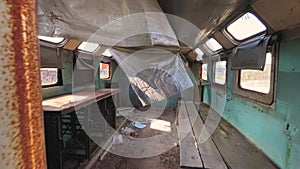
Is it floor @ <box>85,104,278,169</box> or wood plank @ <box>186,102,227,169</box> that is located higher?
wood plank @ <box>186,102,227,169</box>

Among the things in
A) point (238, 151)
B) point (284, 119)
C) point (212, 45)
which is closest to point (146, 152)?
point (238, 151)

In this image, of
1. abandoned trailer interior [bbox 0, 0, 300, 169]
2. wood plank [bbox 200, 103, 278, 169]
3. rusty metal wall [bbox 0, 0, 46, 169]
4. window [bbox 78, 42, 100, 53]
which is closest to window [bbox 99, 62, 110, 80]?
abandoned trailer interior [bbox 0, 0, 300, 169]

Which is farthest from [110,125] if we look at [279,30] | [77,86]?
[279,30]

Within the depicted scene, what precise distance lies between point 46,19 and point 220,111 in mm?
3797

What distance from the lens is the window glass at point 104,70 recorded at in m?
5.09

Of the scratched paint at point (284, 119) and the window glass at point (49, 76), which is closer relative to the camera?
the scratched paint at point (284, 119)

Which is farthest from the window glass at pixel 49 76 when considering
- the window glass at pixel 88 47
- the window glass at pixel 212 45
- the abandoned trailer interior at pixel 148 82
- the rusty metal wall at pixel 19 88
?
the window glass at pixel 212 45

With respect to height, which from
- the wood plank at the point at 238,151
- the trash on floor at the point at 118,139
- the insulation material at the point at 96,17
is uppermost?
the insulation material at the point at 96,17

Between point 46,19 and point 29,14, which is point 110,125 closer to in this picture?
point 46,19

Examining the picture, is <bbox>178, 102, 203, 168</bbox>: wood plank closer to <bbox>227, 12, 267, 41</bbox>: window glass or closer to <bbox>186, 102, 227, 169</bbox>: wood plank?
<bbox>186, 102, 227, 169</bbox>: wood plank

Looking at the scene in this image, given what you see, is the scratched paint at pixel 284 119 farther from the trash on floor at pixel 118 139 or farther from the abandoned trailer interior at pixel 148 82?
the trash on floor at pixel 118 139

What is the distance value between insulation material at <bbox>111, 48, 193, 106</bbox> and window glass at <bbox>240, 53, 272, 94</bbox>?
99 cm

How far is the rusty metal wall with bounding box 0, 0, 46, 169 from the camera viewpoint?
23 cm

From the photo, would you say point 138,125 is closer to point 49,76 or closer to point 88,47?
point 88,47
